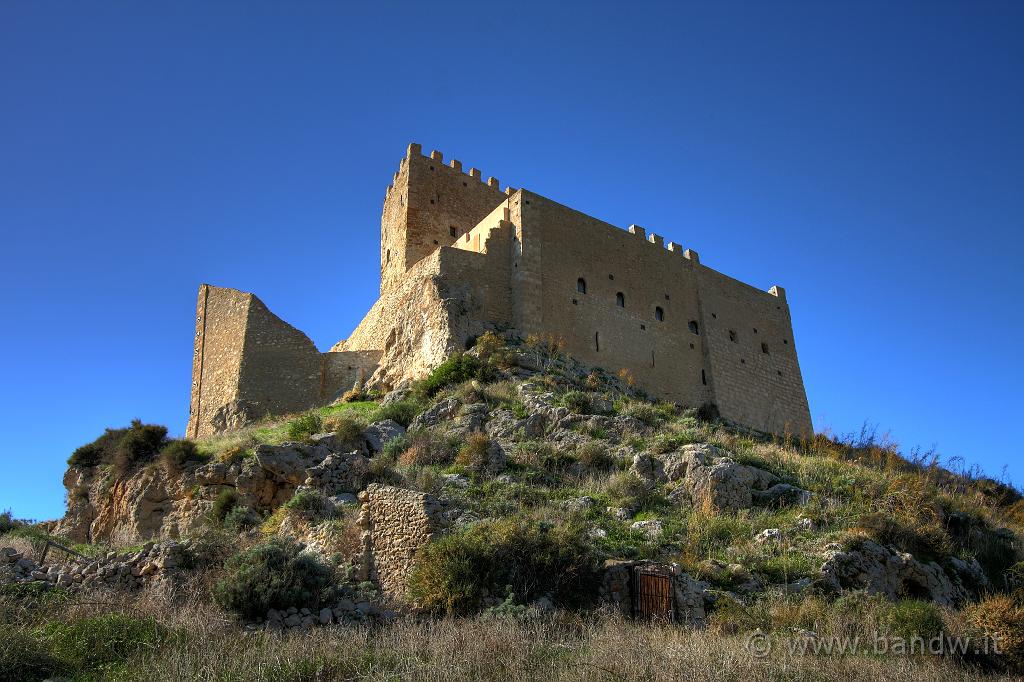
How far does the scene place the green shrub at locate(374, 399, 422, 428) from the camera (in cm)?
2033

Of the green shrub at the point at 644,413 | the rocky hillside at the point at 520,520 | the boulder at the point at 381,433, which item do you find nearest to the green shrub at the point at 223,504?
the rocky hillside at the point at 520,520

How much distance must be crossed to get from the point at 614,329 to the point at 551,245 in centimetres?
347

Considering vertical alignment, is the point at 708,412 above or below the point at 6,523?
above

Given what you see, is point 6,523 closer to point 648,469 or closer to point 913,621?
point 648,469

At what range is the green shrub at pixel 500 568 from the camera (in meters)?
11.3

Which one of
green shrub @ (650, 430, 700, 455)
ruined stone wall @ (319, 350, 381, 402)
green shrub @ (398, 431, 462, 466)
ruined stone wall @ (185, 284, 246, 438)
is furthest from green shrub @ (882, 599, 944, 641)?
ruined stone wall @ (185, 284, 246, 438)

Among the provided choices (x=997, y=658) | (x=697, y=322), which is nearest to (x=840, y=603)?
(x=997, y=658)

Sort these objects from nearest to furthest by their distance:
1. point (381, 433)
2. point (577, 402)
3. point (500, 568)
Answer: point (500, 568) < point (381, 433) < point (577, 402)

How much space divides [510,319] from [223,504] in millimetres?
11277

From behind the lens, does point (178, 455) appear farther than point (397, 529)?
Yes

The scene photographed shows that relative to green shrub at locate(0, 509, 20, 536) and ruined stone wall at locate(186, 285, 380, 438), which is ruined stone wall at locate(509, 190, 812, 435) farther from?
green shrub at locate(0, 509, 20, 536)

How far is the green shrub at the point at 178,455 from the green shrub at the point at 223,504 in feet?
8.26

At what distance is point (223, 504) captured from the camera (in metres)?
16.3

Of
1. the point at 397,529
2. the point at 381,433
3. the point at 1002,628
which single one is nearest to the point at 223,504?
the point at 381,433
